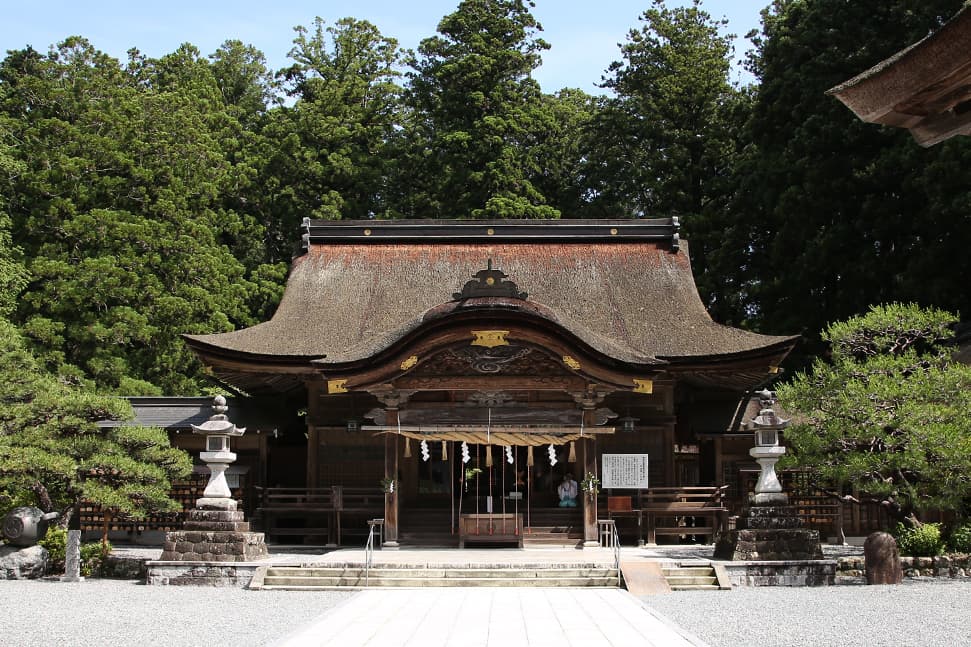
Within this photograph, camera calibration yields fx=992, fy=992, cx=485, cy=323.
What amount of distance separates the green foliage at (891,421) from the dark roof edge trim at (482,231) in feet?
29.0

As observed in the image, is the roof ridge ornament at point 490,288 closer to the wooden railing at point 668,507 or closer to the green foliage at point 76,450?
the wooden railing at point 668,507

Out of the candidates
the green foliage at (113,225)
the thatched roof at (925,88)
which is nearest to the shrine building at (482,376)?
the green foliage at (113,225)

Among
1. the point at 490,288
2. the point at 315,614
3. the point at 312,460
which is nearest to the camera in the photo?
the point at 315,614

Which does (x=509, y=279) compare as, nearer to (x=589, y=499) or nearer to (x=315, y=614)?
(x=589, y=499)

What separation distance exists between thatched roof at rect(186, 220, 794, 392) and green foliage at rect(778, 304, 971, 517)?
2929mm

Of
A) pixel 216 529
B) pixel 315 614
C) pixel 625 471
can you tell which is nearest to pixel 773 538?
pixel 625 471

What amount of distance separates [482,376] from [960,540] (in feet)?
25.6

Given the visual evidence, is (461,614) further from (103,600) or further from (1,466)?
(1,466)

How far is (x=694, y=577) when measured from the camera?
13789 millimetres

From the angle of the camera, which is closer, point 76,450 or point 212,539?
point 212,539

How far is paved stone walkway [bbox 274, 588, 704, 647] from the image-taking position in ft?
29.7

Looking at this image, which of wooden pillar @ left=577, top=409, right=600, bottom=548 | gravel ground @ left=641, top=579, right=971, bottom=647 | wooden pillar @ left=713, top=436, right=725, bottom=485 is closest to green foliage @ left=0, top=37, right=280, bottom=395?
wooden pillar @ left=577, top=409, right=600, bottom=548

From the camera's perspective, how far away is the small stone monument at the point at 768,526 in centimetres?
1417

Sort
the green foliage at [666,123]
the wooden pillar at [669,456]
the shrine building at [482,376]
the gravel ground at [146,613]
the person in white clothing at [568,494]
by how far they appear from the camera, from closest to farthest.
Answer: the gravel ground at [146,613] → the shrine building at [482,376] → the person in white clothing at [568,494] → the wooden pillar at [669,456] → the green foliage at [666,123]
